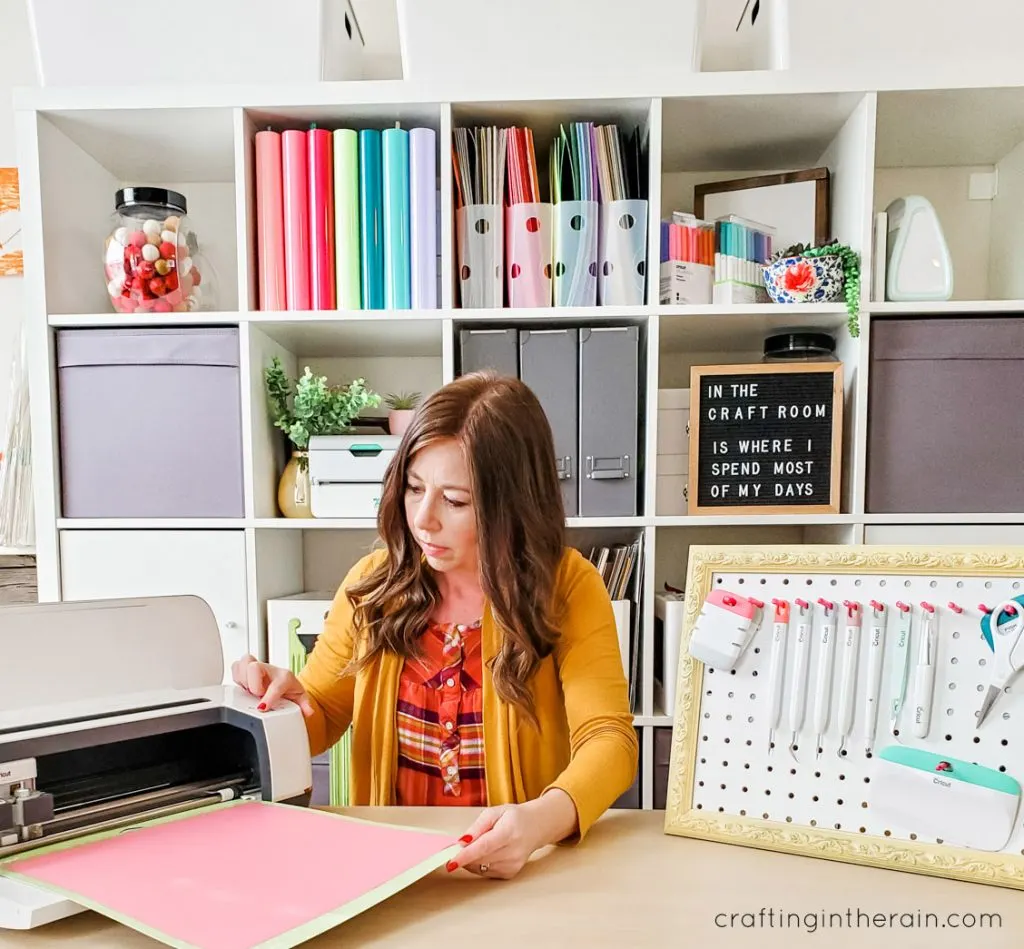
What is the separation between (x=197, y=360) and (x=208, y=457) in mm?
202

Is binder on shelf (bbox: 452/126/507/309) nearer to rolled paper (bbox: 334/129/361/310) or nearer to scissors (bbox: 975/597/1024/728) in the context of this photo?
rolled paper (bbox: 334/129/361/310)

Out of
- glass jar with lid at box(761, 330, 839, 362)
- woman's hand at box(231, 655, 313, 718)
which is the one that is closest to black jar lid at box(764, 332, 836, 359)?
glass jar with lid at box(761, 330, 839, 362)

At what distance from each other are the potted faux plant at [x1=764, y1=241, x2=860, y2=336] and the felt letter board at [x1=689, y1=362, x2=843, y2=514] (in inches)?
5.2

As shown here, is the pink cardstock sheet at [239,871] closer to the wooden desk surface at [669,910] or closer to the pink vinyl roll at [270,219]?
the wooden desk surface at [669,910]

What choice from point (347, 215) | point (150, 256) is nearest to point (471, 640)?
point (347, 215)

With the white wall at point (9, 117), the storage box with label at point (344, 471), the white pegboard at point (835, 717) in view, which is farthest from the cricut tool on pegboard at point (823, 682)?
the white wall at point (9, 117)

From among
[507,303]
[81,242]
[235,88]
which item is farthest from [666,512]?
[81,242]

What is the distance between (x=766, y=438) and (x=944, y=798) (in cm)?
95

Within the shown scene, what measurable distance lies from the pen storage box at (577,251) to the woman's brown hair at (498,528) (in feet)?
1.81

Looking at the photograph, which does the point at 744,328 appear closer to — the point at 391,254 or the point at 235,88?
the point at 391,254

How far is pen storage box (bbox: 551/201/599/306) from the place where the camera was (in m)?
1.56

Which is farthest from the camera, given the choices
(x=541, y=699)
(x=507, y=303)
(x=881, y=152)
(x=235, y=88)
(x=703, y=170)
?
(x=703, y=170)

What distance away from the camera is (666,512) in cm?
165

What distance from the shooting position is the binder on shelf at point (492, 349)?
5.21 ft
